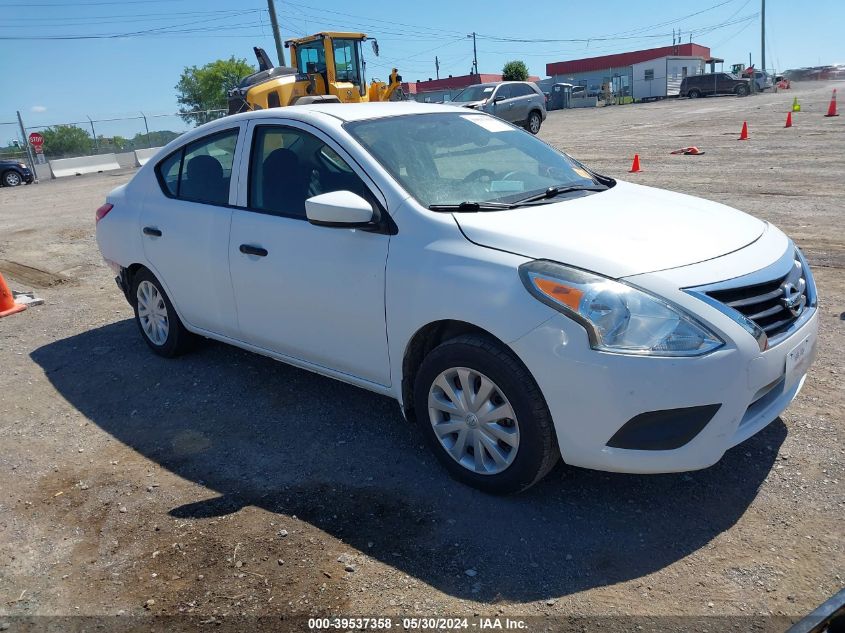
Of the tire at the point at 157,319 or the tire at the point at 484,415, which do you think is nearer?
the tire at the point at 484,415

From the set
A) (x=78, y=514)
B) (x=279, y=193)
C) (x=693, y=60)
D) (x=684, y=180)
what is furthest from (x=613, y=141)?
(x=693, y=60)

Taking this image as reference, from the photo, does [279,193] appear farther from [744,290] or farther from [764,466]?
[764,466]

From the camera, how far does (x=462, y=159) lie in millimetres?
4039

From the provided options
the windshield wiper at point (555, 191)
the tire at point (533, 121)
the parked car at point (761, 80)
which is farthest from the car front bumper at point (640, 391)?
the parked car at point (761, 80)

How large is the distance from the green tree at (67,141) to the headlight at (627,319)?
34584 millimetres

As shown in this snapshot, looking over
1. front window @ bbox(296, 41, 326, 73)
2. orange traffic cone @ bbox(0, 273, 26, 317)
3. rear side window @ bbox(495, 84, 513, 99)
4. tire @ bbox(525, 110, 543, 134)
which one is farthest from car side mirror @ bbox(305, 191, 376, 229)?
tire @ bbox(525, 110, 543, 134)

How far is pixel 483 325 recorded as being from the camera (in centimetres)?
313

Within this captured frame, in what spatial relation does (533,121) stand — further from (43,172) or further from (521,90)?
(43,172)

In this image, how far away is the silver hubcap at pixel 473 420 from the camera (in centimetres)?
322

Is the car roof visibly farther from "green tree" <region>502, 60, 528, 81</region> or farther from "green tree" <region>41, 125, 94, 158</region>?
"green tree" <region>502, 60, 528, 81</region>

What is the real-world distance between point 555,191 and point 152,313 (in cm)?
326

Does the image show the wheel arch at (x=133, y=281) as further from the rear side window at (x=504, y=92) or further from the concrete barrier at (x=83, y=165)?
the concrete barrier at (x=83, y=165)

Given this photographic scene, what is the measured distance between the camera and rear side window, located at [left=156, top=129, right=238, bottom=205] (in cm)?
463

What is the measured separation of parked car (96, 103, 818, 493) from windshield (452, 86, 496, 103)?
20.4m
